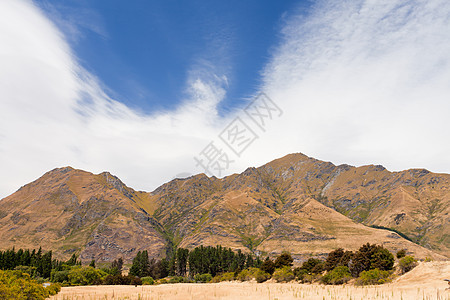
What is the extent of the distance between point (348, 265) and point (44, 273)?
100 meters

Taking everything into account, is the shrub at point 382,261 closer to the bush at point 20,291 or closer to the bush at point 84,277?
the bush at point 20,291

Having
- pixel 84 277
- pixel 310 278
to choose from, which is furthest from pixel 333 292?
pixel 84 277

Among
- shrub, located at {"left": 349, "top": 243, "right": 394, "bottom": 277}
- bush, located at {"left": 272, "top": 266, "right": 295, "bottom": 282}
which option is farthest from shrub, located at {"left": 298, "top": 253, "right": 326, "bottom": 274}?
shrub, located at {"left": 349, "top": 243, "right": 394, "bottom": 277}

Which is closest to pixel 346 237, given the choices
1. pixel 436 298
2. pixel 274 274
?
pixel 274 274

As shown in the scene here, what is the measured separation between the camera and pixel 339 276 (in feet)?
109

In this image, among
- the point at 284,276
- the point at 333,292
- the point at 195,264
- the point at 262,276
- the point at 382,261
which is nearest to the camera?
the point at 333,292

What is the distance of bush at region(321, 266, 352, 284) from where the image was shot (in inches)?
1283

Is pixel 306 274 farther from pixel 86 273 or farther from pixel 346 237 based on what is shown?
pixel 346 237

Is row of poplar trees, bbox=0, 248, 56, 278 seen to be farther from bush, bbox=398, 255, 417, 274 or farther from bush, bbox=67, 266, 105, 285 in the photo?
bush, bbox=398, 255, 417, 274

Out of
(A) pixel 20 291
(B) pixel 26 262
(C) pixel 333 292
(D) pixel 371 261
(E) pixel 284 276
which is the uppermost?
(A) pixel 20 291

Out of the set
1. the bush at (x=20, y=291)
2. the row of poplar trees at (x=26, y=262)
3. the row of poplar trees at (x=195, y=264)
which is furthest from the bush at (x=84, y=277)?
the row of poplar trees at (x=195, y=264)

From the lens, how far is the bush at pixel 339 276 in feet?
107

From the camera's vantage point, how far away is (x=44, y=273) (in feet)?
297

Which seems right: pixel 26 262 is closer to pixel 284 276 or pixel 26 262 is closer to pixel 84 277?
pixel 84 277
